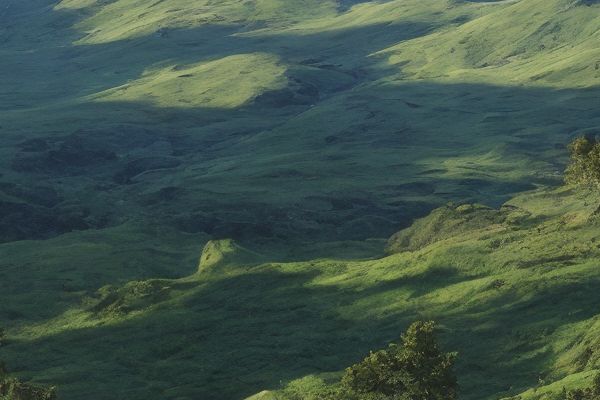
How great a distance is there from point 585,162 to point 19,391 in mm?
72838

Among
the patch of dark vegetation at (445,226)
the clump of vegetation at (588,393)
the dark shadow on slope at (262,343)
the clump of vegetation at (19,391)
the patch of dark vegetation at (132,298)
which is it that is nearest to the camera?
the clump of vegetation at (588,393)

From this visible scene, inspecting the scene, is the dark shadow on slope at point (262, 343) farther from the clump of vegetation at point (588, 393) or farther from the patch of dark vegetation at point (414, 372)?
the patch of dark vegetation at point (414, 372)

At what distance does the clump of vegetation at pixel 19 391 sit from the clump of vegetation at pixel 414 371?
24.5 m

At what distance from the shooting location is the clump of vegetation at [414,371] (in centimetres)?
6038

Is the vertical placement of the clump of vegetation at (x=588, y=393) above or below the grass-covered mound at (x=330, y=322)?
above

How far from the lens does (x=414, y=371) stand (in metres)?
60.8

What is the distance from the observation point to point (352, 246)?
550ft

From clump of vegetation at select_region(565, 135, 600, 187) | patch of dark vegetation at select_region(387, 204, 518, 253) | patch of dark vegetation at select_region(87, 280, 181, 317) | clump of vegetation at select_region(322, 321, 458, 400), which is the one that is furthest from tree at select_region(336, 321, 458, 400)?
patch of dark vegetation at select_region(387, 204, 518, 253)

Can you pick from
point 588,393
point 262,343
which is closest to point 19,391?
point 262,343

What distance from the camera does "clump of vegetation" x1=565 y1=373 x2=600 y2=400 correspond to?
198 ft

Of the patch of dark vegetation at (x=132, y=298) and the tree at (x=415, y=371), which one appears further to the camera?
the patch of dark vegetation at (x=132, y=298)

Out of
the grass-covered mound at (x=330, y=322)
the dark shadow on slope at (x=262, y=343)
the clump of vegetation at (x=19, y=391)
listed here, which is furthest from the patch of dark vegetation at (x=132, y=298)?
the clump of vegetation at (x=19, y=391)

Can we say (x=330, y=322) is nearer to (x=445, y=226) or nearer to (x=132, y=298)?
(x=132, y=298)

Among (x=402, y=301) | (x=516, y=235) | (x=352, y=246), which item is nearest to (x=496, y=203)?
(x=352, y=246)
